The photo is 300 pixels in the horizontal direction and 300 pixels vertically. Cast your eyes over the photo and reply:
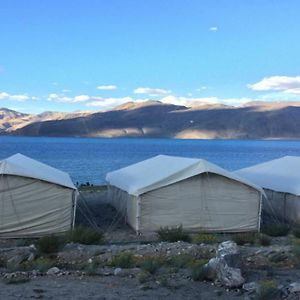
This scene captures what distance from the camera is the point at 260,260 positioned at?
12164 millimetres

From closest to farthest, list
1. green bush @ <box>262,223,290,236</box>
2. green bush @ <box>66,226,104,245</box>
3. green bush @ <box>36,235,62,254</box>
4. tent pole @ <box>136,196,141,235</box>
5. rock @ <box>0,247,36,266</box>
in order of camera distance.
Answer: rock @ <box>0,247,36,266</box>, green bush @ <box>36,235,62,254</box>, green bush @ <box>66,226,104,245</box>, tent pole @ <box>136,196,141,235</box>, green bush @ <box>262,223,290,236</box>

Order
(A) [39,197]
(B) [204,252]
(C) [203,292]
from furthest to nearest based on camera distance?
1. (A) [39,197]
2. (B) [204,252]
3. (C) [203,292]

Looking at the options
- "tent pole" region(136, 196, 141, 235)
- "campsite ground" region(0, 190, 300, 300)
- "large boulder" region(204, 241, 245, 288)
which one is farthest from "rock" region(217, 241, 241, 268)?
"tent pole" region(136, 196, 141, 235)

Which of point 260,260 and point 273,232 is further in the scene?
point 273,232

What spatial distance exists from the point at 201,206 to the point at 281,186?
17.1 ft

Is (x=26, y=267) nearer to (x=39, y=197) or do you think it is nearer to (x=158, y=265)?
(x=158, y=265)

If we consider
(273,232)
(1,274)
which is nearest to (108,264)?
(1,274)

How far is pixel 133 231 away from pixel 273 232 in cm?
491

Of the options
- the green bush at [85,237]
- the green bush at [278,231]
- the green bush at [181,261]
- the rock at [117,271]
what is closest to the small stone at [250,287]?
the green bush at [181,261]

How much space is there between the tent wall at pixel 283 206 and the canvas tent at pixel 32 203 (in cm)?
890

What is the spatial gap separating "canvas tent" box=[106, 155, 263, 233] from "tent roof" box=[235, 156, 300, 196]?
111 inches

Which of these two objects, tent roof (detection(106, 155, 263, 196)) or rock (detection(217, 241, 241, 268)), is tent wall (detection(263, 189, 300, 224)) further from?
rock (detection(217, 241, 241, 268))

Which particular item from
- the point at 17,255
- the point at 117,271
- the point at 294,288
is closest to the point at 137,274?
the point at 117,271

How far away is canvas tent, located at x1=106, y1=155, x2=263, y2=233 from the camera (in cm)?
2050
